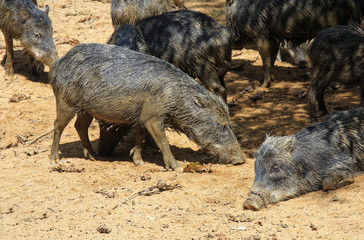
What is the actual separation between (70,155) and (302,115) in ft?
11.6

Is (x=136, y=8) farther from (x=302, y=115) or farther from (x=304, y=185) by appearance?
(x=304, y=185)

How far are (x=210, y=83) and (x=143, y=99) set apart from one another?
1938 mm

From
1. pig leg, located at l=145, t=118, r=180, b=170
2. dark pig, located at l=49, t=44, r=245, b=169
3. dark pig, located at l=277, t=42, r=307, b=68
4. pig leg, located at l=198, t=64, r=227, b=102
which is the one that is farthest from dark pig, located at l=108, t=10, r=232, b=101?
dark pig, located at l=277, t=42, r=307, b=68

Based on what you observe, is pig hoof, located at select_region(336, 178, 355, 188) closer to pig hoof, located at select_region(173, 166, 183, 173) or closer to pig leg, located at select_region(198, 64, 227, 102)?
pig hoof, located at select_region(173, 166, 183, 173)

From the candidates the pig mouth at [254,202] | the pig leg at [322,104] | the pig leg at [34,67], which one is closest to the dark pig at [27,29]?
the pig leg at [34,67]

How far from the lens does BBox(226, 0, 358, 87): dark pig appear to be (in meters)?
9.82

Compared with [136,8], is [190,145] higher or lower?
lower

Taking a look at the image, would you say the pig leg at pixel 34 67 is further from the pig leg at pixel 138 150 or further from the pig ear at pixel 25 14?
the pig leg at pixel 138 150

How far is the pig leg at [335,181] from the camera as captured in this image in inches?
241

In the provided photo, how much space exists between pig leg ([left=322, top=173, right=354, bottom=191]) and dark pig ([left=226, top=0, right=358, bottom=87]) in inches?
171

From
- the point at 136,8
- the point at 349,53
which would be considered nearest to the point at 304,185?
the point at 349,53

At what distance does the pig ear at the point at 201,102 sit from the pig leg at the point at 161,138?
56 cm

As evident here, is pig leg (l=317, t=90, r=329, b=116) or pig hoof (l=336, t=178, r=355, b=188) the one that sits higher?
pig hoof (l=336, t=178, r=355, b=188)

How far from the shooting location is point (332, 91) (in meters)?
9.62
